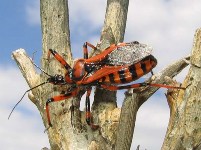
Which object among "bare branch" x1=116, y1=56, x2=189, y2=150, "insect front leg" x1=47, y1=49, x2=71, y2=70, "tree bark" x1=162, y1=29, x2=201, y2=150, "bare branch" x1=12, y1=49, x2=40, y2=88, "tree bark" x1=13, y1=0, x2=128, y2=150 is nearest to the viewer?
"tree bark" x1=162, y1=29, x2=201, y2=150

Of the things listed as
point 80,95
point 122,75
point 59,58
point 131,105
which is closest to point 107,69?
point 122,75

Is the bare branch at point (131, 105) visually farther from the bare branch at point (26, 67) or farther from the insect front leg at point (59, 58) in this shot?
the bare branch at point (26, 67)

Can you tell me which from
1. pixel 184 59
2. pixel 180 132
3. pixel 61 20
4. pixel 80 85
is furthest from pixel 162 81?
pixel 61 20

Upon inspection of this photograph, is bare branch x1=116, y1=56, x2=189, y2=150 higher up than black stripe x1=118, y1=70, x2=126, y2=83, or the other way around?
black stripe x1=118, y1=70, x2=126, y2=83

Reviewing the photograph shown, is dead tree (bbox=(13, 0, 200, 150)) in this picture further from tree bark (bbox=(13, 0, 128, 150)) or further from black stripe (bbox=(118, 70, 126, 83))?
black stripe (bbox=(118, 70, 126, 83))

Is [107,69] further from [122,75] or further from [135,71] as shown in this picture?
[135,71]

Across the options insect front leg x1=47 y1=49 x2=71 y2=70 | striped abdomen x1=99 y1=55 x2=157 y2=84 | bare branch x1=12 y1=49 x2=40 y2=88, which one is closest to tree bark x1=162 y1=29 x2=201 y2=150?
striped abdomen x1=99 y1=55 x2=157 y2=84

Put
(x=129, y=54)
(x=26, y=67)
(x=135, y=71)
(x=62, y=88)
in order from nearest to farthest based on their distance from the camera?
(x=135, y=71), (x=129, y=54), (x=62, y=88), (x=26, y=67)
